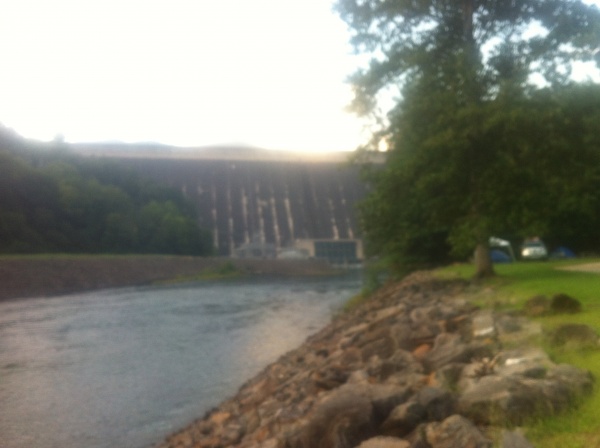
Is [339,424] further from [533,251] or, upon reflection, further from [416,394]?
[533,251]

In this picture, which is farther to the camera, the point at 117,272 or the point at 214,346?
the point at 117,272

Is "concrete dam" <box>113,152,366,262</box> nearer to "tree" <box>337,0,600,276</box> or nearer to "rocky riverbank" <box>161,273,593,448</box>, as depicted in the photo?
"tree" <box>337,0,600,276</box>

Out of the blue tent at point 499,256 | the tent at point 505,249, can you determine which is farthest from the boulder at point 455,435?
the blue tent at point 499,256

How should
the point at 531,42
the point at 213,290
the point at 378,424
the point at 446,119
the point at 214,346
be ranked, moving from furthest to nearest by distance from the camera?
the point at 213,290 → the point at 214,346 → the point at 531,42 → the point at 446,119 → the point at 378,424

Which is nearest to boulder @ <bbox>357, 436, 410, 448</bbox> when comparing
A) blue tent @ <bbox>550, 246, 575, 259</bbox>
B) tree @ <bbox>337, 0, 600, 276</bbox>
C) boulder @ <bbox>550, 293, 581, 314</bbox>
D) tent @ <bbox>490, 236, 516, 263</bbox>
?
boulder @ <bbox>550, 293, 581, 314</bbox>

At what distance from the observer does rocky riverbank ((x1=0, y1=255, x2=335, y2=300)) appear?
42.4m

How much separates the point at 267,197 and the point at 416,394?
9870 centimetres

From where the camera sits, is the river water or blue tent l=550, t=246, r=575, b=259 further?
blue tent l=550, t=246, r=575, b=259

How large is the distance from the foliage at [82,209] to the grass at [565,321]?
40.1m

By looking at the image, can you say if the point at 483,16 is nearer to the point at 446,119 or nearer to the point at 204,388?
the point at 446,119

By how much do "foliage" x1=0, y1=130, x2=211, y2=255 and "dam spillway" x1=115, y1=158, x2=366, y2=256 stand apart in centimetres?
1448

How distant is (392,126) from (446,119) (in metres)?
2.21

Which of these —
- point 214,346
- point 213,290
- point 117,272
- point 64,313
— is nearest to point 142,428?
point 214,346

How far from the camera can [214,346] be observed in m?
20.6
